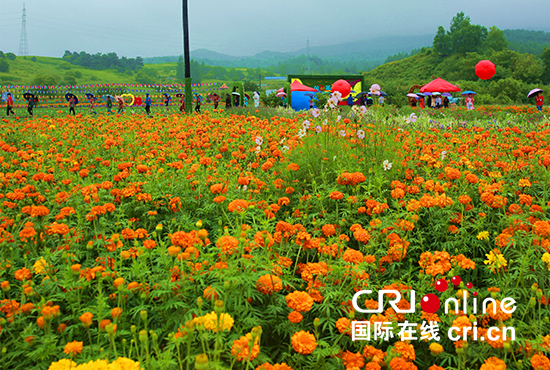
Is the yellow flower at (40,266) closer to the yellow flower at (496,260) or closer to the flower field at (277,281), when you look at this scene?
the flower field at (277,281)

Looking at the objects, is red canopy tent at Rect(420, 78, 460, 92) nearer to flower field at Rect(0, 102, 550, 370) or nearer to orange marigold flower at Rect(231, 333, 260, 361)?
flower field at Rect(0, 102, 550, 370)

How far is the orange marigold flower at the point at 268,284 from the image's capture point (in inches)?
73.3

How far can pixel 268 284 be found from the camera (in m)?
1.86

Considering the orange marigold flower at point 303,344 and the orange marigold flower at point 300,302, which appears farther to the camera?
the orange marigold flower at point 300,302

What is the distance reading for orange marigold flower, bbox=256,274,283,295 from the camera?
1.86 metres

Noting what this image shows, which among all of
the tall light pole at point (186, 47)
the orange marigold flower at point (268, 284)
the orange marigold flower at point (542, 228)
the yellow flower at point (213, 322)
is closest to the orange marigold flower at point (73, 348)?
the yellow flower at point (213, 322)

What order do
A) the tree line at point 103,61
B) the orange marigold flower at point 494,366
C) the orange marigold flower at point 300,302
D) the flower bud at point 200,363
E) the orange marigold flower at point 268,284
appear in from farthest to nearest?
the tree line at point 103,61
the orange marigold flower at point 268,284
the orange marigold flower at point 300,302
the orange marigold flower at point 494,366
the flower bud at point 200,363

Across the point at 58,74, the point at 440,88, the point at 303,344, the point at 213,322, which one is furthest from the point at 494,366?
the point at 58,74

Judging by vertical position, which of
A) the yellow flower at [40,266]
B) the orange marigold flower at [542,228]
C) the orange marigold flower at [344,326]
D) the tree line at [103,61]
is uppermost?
the tree line at [103,61]

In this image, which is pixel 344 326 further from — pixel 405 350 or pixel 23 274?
pixel 23 274

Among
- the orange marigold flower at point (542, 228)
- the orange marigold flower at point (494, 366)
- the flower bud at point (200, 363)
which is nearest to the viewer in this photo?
the flower bud at point (200, 363)

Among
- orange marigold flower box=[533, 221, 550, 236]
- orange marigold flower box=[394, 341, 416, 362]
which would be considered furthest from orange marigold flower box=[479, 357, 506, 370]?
orange marigold flower box=[533, 221, 550, 236]

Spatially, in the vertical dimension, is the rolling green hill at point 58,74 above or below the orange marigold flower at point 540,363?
above
